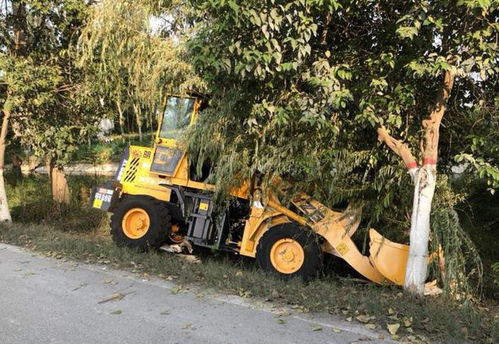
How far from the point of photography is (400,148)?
604 cm

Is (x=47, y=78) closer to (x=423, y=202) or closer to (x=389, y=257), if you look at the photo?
(x=389, y=257)

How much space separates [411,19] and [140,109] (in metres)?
6.53

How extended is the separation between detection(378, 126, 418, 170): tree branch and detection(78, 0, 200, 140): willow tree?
148 inches

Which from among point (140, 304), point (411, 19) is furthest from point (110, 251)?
point (411, 19)

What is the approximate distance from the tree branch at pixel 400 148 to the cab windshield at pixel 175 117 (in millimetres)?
3238

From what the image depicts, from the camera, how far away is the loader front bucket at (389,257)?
250 inches

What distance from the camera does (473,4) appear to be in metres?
4.36

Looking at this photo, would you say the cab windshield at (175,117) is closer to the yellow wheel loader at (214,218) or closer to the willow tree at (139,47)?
the yellow wheel loader at (214,218)

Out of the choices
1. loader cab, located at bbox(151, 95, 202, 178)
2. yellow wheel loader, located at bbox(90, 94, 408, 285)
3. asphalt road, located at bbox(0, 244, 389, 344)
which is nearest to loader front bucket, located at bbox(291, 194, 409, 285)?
yellow wheel loader, located at bbox(90, 94, 408, 285)

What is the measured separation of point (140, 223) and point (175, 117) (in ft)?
6.33

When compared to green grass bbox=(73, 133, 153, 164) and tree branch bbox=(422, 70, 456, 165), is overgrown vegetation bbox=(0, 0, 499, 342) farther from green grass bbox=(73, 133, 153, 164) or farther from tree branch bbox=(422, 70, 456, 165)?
green grass bbox=(73, 133, 153, 164)

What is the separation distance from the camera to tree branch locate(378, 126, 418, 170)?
5957mm

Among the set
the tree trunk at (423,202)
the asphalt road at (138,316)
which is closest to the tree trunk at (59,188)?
the asphalt road at (138,316)

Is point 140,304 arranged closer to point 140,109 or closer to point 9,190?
point 140,109
